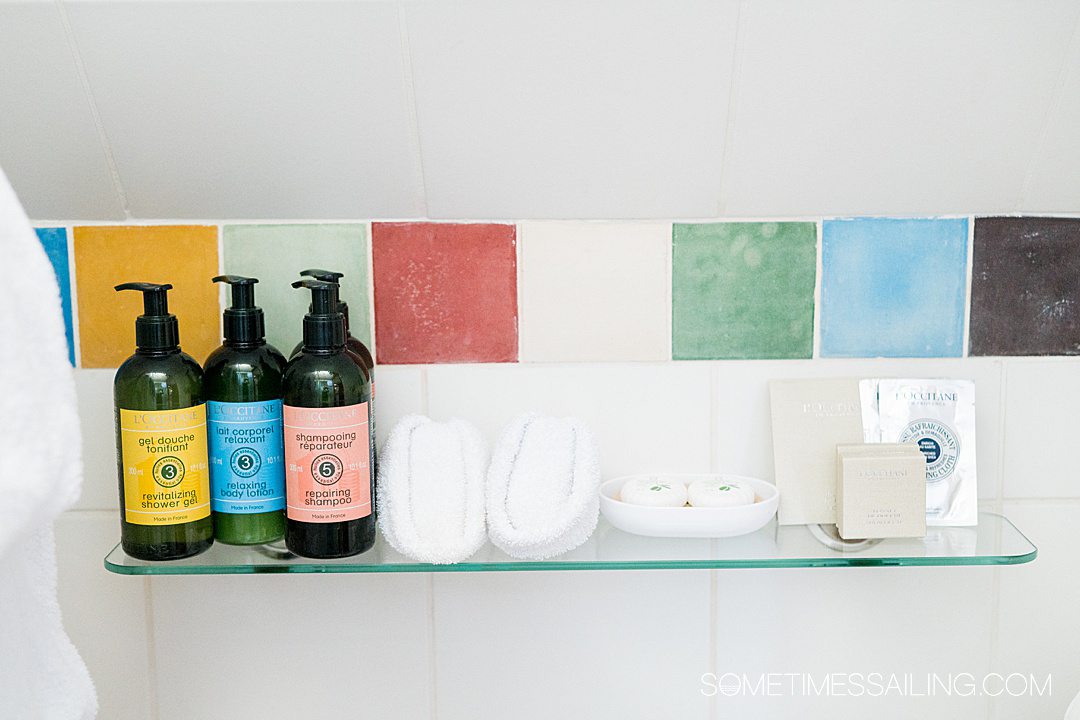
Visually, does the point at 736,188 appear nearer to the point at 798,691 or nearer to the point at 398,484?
the point at 398,484

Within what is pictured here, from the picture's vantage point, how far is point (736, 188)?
0.80 m

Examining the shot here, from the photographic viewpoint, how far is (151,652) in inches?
34.6

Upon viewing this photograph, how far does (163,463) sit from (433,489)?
22cm

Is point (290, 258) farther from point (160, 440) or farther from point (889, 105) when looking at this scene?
point (889, 105)

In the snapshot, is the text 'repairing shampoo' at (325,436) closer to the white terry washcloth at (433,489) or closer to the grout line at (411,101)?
the white terry washcloth at (433,489)

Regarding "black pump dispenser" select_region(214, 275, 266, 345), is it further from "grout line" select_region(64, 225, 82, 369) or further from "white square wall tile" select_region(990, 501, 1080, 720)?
"white square wall tile" select_region(990, 501, 1080, 720)

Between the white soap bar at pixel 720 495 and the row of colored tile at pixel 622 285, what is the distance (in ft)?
0.43

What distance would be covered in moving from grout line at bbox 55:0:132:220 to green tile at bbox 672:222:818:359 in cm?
51

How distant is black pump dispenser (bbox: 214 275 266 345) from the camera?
726mm

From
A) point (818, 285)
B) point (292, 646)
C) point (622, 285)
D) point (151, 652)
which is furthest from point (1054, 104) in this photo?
point (151, 652)

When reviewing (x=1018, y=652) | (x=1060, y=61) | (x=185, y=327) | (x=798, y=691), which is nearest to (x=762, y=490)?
(x=798, y=691)

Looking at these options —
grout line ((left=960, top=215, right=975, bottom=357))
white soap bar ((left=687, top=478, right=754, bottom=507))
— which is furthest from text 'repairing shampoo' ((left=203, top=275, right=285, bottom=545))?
grout line ((left=960, top=215, right=975, bottom=357))

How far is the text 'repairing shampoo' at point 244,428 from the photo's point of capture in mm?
720

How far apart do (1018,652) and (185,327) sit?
883mm
